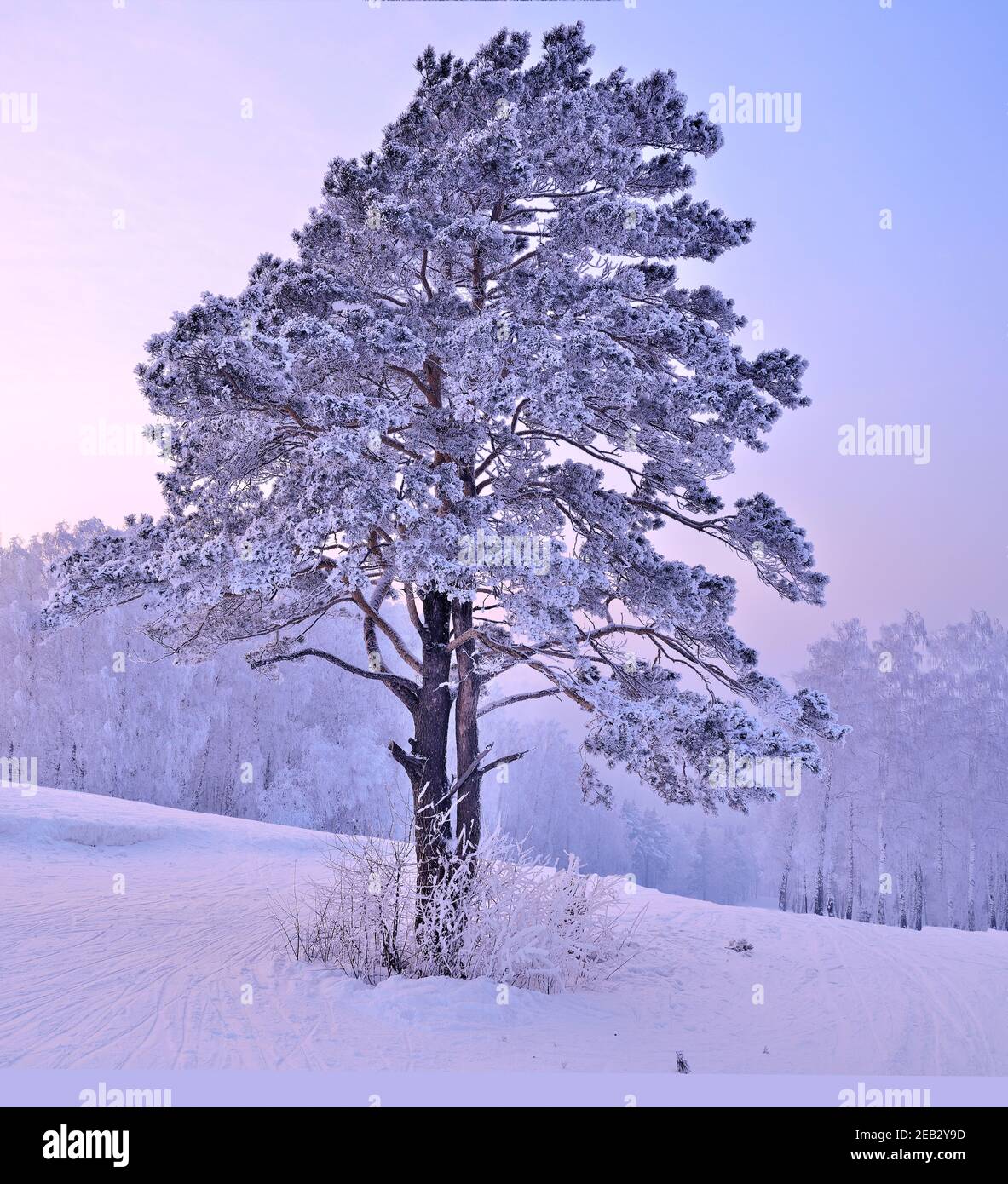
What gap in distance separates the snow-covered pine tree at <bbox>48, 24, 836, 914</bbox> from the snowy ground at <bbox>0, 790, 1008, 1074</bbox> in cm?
192

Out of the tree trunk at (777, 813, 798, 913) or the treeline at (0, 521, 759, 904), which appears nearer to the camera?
the tree trunk at (777, 813, 798, 913)

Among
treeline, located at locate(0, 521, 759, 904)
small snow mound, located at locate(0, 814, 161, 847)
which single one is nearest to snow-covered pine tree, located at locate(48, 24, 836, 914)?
small snow mound, located at locate(0, 814, 161, 847)

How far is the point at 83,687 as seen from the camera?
27.8 meters

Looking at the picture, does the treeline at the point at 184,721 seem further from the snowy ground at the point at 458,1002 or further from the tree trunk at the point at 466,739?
the tree trunk at the point at 466,739

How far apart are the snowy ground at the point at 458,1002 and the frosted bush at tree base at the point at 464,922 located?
0.38 m

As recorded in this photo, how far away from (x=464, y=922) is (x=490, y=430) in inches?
208

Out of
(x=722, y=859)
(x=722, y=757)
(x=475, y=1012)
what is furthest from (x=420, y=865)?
(x=722, y=859)

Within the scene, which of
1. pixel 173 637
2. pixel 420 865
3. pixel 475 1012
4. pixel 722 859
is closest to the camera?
pixel 475 1012

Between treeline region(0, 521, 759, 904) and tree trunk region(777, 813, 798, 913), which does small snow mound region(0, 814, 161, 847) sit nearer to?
treeline region(0, 521, 759, 904)

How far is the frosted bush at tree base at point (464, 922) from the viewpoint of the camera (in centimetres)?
827

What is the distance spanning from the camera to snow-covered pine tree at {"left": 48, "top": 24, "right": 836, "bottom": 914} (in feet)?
26.9
